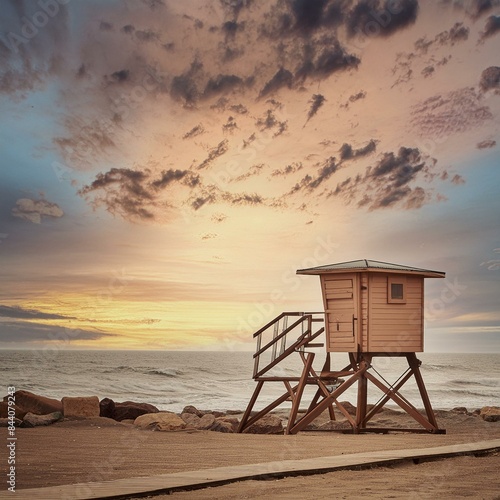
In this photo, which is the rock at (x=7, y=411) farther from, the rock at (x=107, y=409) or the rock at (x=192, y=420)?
the rock at (x=192, y=420)

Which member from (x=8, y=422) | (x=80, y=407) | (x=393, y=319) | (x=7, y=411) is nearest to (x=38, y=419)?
(x=8, y=422)

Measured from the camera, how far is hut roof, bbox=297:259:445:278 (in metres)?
20.7

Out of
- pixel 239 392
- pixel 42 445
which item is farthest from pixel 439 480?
pixel 239 392

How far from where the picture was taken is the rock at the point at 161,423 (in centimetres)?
2136

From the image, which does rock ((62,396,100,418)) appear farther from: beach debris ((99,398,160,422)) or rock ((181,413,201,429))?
rock ((181,413,201,429))

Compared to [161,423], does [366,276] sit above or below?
above

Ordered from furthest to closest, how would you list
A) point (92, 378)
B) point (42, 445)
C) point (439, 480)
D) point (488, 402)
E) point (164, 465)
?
1. point (92, 378)
2. point (488, 402)
3. point (42, 445)
4. point (164, 465)
5. point (439, 480)

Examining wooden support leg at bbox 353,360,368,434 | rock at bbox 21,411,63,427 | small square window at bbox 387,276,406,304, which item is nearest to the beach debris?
rock at bbox 21,411,63,427

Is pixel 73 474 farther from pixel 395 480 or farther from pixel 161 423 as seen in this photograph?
pixel 161 423

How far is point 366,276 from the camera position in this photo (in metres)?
20.9

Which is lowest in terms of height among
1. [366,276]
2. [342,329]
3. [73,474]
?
[73,474]

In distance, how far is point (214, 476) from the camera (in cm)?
1102

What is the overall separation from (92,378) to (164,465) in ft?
180

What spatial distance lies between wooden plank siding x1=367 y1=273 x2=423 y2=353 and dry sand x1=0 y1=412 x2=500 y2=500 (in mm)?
2493
